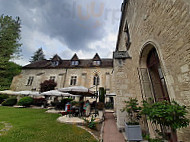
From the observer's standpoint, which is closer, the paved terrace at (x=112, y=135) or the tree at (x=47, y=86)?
the paved terrace at (x=112, y=135)

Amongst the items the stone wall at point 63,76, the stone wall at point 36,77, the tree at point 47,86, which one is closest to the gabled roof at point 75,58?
the stone wall at point 63,76

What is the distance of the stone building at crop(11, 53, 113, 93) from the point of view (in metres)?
15.1

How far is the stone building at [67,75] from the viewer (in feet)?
49.6

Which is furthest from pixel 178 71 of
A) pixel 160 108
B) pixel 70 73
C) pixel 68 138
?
pixel 70 73

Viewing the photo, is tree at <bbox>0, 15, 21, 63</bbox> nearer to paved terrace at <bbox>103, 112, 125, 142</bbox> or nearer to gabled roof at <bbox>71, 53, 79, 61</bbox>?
gabled roof at <bbox>71, 53, 79, 61</bbox>

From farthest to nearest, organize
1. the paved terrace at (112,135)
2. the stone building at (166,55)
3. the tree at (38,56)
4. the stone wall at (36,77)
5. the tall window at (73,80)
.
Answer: the tree at (38,56), the stone wall at (36,77), the tall window at (73,80), the paved terrace at (112,135), the stone building at (166,55)

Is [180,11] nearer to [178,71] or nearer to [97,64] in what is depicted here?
[178,71]

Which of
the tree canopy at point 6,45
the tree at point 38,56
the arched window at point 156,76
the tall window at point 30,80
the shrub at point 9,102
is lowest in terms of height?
the shrub at point 9,102

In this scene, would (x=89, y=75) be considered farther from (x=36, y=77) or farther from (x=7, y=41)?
(x=7, y=41)

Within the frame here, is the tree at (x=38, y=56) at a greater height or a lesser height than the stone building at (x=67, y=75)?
greater

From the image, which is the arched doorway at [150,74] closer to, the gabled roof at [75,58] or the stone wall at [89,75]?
the stone wall at [89,75]

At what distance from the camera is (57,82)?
50.1 ft

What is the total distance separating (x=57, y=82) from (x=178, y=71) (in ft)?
53.3

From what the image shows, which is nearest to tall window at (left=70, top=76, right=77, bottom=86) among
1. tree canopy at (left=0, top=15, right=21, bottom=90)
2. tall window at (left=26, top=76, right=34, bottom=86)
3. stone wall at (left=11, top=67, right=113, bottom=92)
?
stone wall at (left=11, top=67, right=113, bottom=92)
